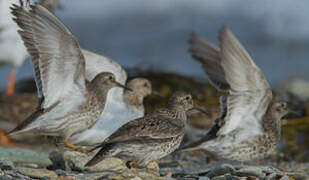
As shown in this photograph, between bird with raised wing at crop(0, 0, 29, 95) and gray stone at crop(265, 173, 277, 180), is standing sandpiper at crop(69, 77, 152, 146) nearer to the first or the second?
gray stone at crop(265, 173, 277, 180)

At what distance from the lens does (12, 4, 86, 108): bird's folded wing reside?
4.32m

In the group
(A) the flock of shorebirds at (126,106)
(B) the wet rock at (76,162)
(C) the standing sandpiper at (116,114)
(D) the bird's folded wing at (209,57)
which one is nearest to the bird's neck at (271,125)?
(A) the flock of shorebirds at (126,106)

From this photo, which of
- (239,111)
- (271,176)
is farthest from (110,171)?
(239,111)

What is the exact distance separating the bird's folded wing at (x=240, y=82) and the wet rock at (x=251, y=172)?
0.93 meters

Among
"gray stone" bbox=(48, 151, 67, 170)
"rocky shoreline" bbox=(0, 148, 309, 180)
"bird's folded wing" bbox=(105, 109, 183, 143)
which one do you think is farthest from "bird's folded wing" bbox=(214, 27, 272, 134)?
"gray stone" bbox=(48, 151, 67, 170)

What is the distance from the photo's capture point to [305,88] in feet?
39.3

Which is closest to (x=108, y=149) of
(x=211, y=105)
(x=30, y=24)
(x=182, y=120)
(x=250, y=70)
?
(x=182, y=120)

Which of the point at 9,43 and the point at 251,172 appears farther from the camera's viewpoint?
the point at 9,43

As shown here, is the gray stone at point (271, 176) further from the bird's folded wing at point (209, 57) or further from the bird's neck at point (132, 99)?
the bird's neck at point (132, 99)

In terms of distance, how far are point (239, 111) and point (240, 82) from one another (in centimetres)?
32

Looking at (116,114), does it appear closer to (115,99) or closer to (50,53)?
(115,99)

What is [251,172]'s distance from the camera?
13.9 ft

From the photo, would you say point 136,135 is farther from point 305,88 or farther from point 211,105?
point 305,88

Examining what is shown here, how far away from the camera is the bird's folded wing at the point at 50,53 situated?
4.32 meters
